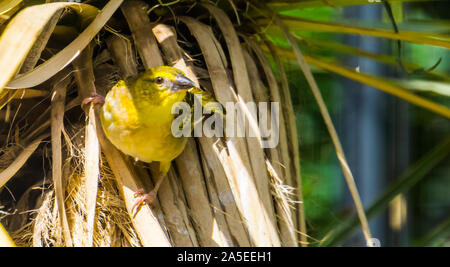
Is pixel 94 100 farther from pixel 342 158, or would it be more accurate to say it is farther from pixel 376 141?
pixel 376 141

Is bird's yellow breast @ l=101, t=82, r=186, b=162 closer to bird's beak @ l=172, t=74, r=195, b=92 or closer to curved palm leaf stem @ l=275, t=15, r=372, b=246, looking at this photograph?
bird's beak @ l=172, t=74, r=195, b=92

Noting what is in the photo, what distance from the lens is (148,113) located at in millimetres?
1049

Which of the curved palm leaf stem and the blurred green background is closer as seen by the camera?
the curved palm leaf stem

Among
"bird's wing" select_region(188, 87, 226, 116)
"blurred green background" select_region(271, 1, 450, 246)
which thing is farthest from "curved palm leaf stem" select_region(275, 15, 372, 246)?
"blurred green background" select_region(271, 1, 450, 246)

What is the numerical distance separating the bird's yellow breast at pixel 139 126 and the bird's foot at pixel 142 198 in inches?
2.8

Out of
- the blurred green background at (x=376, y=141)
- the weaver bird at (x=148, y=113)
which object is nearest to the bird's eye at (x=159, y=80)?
the weaver bird at (x=148, y=113)

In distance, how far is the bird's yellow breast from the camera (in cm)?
→ 96

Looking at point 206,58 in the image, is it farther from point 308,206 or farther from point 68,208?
point 308,206

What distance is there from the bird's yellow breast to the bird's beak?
0.07 metres

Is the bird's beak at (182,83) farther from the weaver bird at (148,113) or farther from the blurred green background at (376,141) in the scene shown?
the blurred green background at (376,141)

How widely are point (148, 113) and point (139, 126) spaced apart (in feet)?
0.11

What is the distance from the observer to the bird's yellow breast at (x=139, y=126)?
0.96 m

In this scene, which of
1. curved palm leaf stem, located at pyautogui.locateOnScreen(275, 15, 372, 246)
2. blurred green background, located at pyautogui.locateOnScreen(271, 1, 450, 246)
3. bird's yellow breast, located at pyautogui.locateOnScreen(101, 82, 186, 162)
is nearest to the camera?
curved palm leaf stem, located at pyautogui.locateOnScreen(275, 15, 372, 246)

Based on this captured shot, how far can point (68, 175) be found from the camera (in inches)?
38.3
